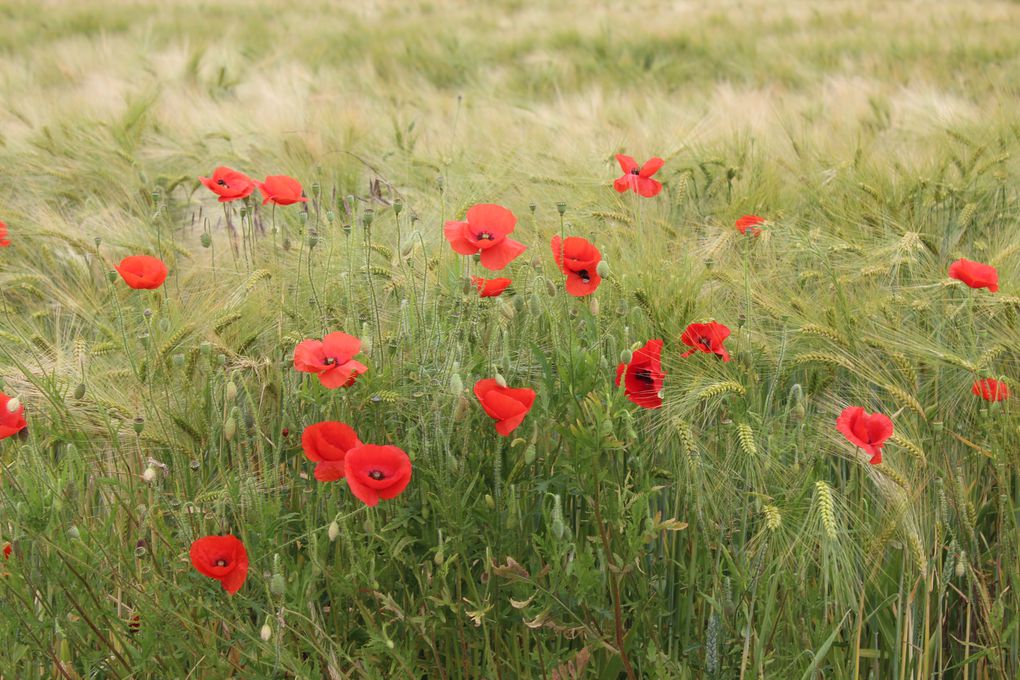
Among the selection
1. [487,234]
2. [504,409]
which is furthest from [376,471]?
[487,234]

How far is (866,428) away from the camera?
3.82ft

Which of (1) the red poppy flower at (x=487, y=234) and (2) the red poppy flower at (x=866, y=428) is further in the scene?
(1) the red poppy flower at (x=487, y=234)

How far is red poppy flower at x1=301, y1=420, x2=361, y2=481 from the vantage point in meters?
1.11

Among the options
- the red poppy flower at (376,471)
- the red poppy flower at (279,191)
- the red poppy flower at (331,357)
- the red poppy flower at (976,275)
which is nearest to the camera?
the red poppy flower at (376,471)

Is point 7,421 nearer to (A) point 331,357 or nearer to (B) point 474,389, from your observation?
(A) point 331,357

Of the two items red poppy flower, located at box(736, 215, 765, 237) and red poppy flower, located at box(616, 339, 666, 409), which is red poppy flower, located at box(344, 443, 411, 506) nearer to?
red poppy flower, located at box(616, 339, 666, 409)

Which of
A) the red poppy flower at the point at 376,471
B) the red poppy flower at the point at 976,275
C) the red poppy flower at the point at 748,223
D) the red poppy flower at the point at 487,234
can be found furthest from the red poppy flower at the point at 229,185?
the red poppy flower at the point at 976,275

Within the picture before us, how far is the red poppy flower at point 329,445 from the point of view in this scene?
111 cm

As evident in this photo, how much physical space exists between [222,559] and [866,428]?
2.66ft

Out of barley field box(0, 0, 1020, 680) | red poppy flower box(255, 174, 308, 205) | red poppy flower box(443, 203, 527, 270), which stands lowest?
barley field box(0, 0, 1020, 680)

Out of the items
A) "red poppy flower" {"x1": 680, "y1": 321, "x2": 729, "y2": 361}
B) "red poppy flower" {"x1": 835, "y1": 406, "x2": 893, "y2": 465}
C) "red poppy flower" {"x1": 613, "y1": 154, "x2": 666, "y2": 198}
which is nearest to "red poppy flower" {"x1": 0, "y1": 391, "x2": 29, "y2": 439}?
"red poppy flower" {"x1": 680, "y1": 321, "x2": 729, "y2": 361}

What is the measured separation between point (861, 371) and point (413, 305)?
75cm

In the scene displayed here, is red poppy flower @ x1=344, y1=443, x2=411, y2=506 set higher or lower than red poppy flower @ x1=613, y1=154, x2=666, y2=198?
higher

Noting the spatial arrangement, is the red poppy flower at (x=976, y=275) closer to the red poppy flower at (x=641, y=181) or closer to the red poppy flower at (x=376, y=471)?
the red poppy flower at (x=641, y=181)
